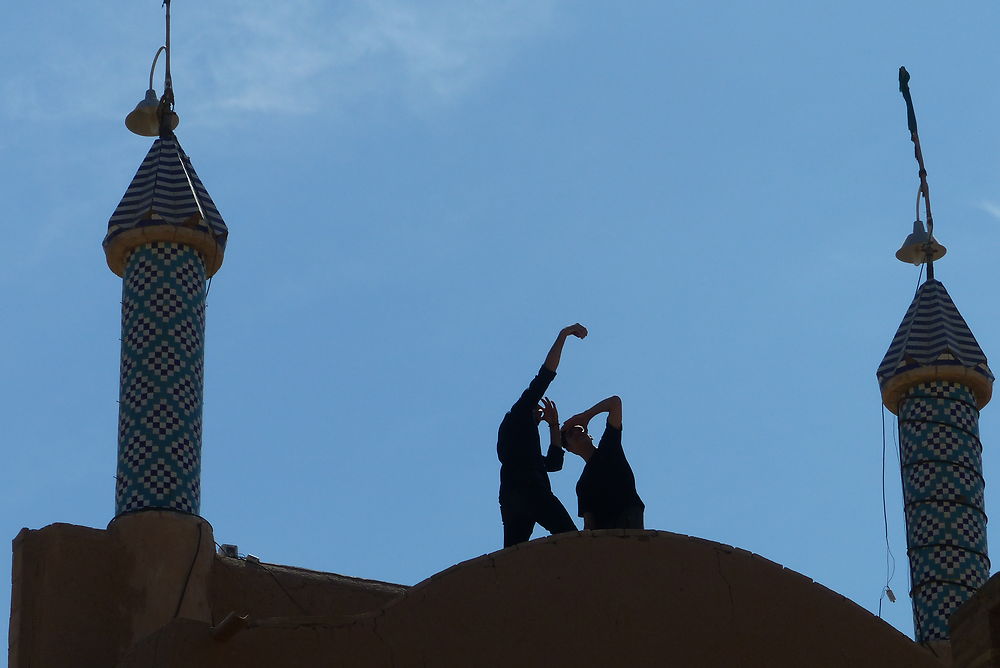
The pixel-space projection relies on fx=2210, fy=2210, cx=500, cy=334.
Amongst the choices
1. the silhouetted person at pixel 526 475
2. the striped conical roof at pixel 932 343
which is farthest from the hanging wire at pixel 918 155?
the silhouetted person at pixel 526 475

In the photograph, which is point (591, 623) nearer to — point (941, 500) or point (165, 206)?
point (165, 206)

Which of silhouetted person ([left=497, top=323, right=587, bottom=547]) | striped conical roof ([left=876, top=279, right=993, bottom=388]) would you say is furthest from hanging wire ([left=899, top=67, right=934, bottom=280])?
silhouetted person ([left=497, top=323, right=587, bottom=547])

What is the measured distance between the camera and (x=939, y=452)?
47.3ft

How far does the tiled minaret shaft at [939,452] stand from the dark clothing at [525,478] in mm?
4241

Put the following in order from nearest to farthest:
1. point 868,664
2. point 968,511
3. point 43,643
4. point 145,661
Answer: point 145,661
point 868,664
point 43,643
point 968,511

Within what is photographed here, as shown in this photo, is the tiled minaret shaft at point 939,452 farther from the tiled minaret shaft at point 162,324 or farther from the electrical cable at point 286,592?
the tiled minaret shaft at point 162,324

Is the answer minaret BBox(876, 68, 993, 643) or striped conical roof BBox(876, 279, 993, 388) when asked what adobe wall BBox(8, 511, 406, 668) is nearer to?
minaret BBox(876, 68, 993, 643)

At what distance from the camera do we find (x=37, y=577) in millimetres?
10891

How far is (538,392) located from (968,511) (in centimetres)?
478

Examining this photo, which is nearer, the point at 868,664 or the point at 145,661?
the point at 145,661

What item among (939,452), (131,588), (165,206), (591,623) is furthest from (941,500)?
(131,588)

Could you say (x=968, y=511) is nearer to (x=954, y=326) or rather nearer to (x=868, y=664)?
(x=954, y=326)

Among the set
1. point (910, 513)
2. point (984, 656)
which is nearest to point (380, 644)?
point (984, 656)

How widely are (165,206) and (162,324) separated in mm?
778
